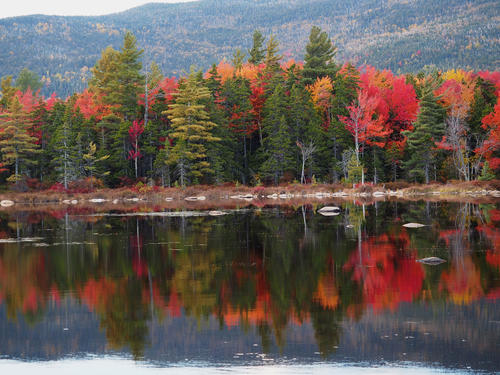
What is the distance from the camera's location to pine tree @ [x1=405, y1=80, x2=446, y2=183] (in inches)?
2333

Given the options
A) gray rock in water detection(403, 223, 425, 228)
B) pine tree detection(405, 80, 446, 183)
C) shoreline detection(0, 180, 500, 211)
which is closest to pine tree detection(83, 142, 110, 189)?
shoreline detection(0, 180, 500, 211)

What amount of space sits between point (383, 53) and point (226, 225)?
155738 millimetres

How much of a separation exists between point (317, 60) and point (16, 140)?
3748cm

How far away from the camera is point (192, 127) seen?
197ft

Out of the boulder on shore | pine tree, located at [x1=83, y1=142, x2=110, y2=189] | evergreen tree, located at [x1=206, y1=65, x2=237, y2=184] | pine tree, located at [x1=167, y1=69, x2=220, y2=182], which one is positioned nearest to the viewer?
the boulder on shore

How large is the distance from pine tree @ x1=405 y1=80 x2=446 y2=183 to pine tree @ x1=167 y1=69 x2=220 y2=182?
20.2 meters

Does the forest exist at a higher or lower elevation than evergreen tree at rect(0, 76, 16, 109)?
lower

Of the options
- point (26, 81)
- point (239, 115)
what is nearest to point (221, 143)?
point (239, 115)

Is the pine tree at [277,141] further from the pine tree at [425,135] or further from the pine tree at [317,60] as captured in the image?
the pine tree at [425,135]

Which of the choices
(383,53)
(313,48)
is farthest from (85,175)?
(383,53)

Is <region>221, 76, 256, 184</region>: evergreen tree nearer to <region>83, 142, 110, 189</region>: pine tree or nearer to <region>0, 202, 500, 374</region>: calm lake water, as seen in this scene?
<region>83, 142, 110, 189</region>: pine tree

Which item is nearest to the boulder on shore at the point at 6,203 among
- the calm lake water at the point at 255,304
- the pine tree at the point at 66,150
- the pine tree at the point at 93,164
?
the pine tree at the point at 66,150

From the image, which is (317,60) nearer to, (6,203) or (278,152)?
(278,152)

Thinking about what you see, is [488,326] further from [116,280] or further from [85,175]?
[85,175]
